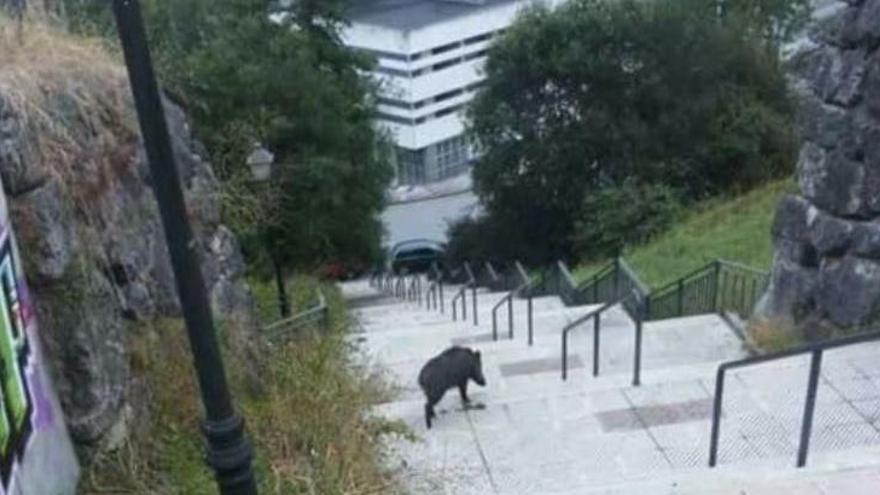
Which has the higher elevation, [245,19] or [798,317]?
[245,19]

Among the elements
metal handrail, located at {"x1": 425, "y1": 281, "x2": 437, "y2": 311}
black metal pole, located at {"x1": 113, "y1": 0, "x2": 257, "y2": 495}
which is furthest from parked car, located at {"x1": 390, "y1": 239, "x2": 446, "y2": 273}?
black metal pole, located at {"x1": 113, "y1": 0, "x2": 257, "y2": 495}

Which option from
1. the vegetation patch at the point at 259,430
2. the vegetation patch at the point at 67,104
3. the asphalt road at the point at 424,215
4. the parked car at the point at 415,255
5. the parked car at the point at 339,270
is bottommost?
the asphalt road at the point at 424,215

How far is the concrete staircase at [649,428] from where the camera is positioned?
6523 millimetres

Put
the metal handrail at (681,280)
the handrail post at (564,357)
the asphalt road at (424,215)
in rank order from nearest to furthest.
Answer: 1. the handrail post at (564,357)
2. the metal handrail at (681,280)
3. the asphalt road at (424,215)

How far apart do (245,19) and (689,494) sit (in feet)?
62.9

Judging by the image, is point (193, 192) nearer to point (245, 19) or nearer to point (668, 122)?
point (245, 19)

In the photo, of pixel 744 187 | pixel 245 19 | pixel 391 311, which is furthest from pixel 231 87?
pixel 744 187

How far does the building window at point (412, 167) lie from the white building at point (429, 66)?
41 mm

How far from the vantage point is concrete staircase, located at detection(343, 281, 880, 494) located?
6.52m

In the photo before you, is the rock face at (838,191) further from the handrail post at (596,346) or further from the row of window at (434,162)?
the row of window at (434,162)

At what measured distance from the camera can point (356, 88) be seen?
2588 cm

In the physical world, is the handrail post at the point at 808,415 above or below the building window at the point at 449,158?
above

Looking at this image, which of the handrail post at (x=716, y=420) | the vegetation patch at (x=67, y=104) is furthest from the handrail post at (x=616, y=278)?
the vegetation patch at (x=67, y=104)

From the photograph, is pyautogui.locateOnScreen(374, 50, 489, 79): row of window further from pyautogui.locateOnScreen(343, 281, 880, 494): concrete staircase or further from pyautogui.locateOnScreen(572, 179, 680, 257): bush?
pyautogui.locateOnScreen(343, 281, 880, 494): concrete staircase
